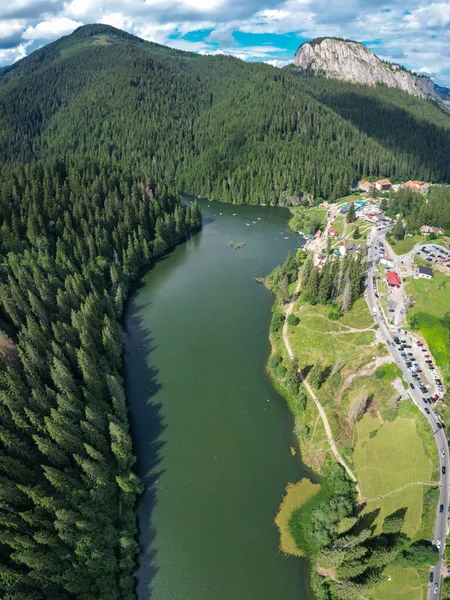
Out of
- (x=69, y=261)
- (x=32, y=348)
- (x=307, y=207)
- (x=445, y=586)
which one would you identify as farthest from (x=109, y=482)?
(x=307, y=207)

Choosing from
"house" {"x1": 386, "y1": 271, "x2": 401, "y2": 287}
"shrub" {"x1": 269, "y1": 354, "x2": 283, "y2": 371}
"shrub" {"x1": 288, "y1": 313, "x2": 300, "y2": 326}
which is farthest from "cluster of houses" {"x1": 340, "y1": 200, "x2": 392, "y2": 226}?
"shrub" {"x1": 269, "y1": 354, "x2": 283, "y2": 371}

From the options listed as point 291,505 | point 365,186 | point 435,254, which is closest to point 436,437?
point 291,505

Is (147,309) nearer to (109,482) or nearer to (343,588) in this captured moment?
(109,482)

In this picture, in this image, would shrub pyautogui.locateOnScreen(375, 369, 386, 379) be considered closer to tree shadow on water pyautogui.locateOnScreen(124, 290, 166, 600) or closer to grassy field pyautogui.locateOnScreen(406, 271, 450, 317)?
grassy field pyautogui.locateOnScreen(406, 271, 450, 317)

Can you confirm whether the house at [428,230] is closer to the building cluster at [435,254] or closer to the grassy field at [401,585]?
the building cluster at [435,254]

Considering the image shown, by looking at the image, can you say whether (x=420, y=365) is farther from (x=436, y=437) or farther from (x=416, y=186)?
(x=416, y=186)

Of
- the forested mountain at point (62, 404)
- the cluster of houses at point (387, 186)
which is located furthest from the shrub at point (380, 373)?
the cluster of houses at point (387, 186)
